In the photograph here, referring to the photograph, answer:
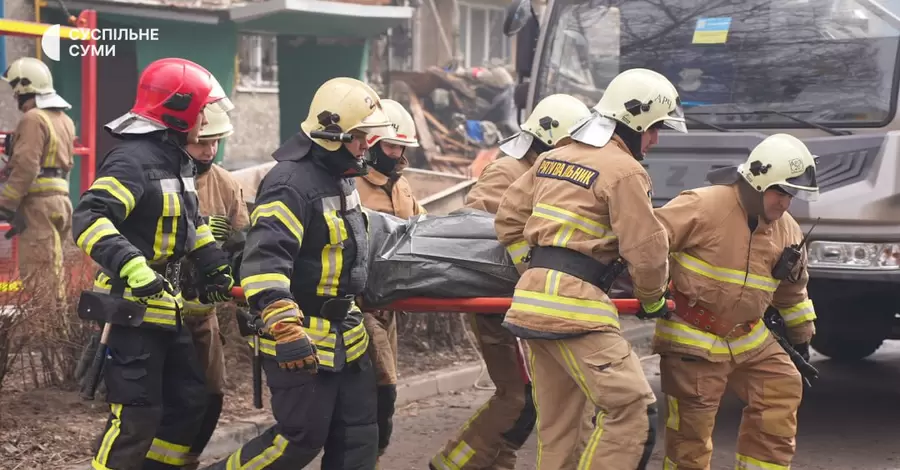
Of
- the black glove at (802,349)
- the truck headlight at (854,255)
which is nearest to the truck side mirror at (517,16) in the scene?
the truck headlight at (854,255)

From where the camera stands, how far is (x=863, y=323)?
24.3ft

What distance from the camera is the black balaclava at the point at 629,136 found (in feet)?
15.1

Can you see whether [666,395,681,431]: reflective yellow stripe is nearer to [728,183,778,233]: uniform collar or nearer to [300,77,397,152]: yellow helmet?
[728,183,778,233]: uniform collar

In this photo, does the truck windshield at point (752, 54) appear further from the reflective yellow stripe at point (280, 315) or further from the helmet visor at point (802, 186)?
the reflective yellow stripe at point (280, 315)

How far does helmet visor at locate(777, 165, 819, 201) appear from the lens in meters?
5.02

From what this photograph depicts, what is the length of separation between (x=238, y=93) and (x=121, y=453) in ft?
46.0

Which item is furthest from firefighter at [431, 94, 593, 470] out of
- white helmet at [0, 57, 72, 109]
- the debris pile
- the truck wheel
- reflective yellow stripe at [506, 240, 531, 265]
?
the debris pile

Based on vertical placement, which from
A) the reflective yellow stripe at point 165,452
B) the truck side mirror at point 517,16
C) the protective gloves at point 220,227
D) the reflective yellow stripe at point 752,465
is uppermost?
the truck side mirror at point 517,16

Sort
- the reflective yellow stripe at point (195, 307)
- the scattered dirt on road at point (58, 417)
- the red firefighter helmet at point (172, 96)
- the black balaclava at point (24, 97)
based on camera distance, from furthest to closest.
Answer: the black balaclava at point (24, 97), the scattered dirt on road at point (58, 417), the reflective yellow stripe at point (195, 307), the red firefighter helmet at point (172, 96)

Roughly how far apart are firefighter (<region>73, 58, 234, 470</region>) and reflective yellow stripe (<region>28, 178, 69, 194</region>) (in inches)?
152

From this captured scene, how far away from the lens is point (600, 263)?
4.45m

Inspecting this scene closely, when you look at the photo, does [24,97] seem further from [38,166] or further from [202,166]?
[202,166]

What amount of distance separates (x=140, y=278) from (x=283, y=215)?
21.4 inches

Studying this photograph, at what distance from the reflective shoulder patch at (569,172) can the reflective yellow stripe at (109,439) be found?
1.84 meters
